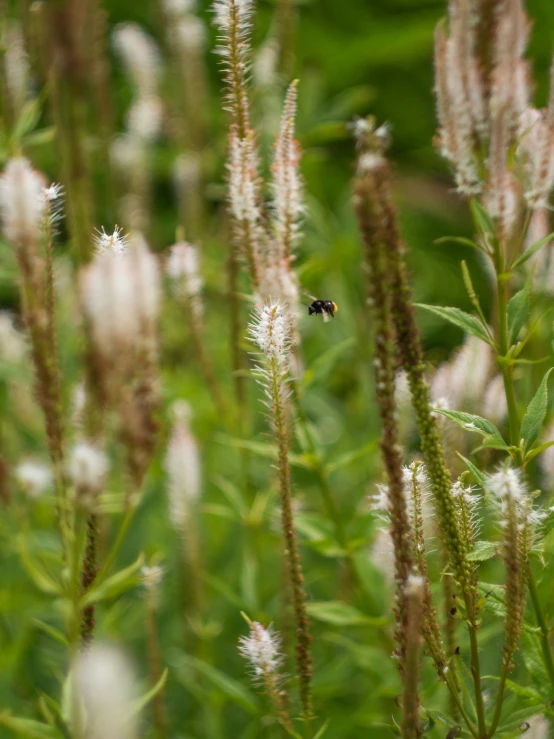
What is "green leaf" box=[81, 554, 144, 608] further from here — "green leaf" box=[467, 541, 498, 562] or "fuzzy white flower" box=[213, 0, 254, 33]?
"fuzzy white flower" box=[213, 0, 254, 33]

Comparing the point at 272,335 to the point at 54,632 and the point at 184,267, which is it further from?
the point at 184,267

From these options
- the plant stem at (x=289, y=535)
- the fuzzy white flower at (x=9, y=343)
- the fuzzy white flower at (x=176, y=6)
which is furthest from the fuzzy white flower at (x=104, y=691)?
the fuzzy white flower at (x=176, y=6)

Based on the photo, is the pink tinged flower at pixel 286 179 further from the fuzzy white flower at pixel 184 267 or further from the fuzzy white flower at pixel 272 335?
the fuzzy white flower at pixel 184 267

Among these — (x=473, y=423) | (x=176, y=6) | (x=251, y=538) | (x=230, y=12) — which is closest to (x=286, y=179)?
(x=230, y=12)

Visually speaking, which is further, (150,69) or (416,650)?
(150,69)

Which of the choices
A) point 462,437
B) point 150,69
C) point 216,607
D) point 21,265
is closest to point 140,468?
point 21,265

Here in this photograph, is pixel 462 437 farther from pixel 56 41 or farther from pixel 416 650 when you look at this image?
pixel 56 41

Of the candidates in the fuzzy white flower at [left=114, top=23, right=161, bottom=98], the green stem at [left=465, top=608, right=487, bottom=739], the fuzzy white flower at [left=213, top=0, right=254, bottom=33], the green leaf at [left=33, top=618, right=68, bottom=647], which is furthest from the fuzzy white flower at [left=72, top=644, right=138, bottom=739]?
the fuzzy white flower at [left=114, top=23, right=161, bottom=98]
